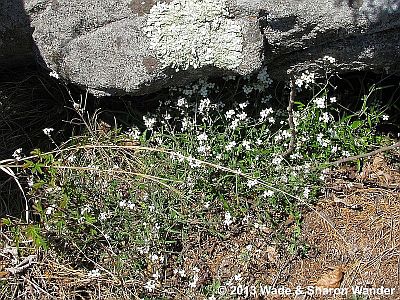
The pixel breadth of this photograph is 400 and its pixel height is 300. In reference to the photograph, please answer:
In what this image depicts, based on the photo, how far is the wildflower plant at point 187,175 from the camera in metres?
3.15

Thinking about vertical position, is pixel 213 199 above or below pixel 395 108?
below

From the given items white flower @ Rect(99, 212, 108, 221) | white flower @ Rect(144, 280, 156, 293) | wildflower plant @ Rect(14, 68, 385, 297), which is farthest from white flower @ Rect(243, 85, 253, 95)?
white flower @ Rect(144, 280, 156, 293)

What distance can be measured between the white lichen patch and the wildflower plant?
39 cm

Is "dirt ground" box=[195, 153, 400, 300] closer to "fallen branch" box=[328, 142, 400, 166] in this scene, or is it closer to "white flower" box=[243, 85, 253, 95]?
"fallen branch" box=[328, 142, 400, 166]

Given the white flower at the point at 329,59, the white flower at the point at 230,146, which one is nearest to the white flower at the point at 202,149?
the white flower at the point at 230,146

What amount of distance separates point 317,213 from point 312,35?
3.05 ft

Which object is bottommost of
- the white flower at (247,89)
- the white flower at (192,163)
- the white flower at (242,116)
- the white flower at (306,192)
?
the white flower at (306,192)

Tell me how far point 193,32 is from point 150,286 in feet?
4.17

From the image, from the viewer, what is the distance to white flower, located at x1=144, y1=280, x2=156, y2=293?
9.70ft

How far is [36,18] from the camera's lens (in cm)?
317

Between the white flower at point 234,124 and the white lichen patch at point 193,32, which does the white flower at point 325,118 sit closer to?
the white flower at point 234,124

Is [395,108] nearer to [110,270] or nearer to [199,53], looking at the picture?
[199,53]

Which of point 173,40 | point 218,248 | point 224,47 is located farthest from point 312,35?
point 218,248

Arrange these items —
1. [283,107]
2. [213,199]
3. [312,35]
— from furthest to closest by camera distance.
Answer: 1. [283,107]
2. [213,199]
3. [312,35]
